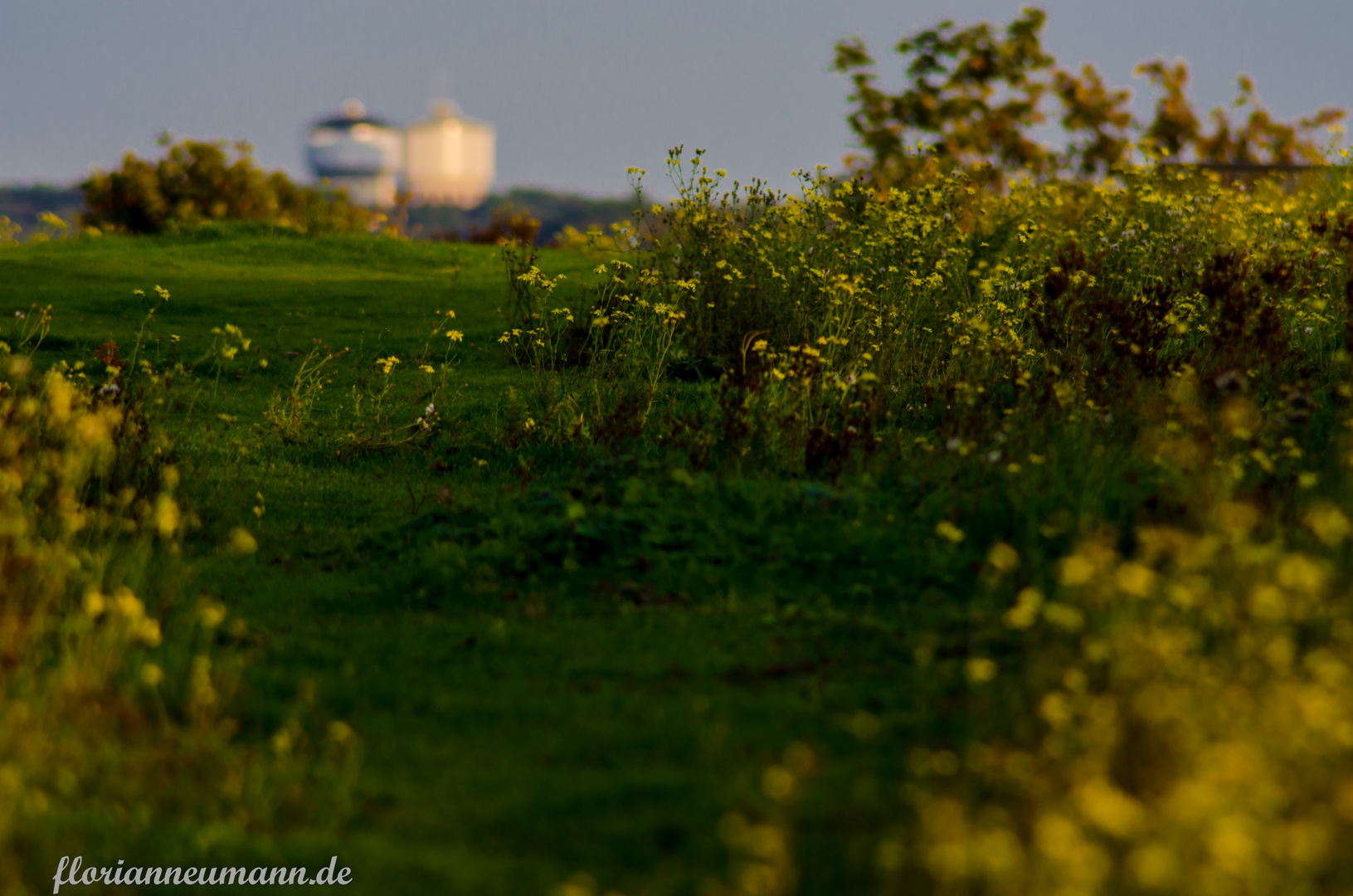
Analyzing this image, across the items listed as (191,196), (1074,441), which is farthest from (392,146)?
(1074,441)

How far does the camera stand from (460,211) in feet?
139

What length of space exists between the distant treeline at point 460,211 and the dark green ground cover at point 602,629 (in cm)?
1671

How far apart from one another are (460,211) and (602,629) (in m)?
38.7

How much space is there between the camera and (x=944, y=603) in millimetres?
5441

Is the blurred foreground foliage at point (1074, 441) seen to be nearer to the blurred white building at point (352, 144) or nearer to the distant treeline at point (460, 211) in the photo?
the distant treeline at point (460, 211)

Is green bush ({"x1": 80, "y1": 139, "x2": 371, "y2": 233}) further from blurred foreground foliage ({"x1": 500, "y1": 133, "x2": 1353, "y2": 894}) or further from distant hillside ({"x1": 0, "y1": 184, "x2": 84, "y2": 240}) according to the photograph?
distant hillside ({"x1": 0, "y1": 184, "x2": 84, "y2": 240})

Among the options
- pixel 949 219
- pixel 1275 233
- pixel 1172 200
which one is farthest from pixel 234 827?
pixel 1275 233

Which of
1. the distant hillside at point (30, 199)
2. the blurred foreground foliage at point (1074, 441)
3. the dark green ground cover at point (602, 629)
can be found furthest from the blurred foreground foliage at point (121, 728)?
the distant hillside at point (30, 199)

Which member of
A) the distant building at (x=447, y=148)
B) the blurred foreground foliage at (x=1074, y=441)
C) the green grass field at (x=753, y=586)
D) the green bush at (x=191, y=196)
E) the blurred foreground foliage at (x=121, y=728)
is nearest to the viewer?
the blurred foreground foliage at (x=1074, y=441)

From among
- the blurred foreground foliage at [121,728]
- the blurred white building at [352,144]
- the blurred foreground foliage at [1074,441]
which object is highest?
the blurred white building at [352,144]

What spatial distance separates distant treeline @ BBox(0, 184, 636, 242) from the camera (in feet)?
83.9

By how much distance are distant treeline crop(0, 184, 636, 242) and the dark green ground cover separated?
16711mm

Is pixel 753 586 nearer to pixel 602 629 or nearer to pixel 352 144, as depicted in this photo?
pixel 602 629

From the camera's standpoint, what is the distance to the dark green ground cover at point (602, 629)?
3.50 m
